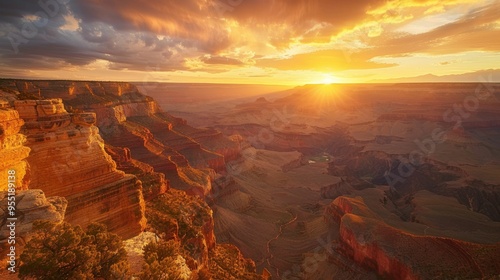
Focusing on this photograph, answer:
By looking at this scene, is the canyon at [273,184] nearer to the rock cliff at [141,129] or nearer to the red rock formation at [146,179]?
the red rock formation at [146,179]

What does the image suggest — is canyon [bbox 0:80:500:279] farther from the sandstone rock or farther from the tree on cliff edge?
the tree on cliff edge

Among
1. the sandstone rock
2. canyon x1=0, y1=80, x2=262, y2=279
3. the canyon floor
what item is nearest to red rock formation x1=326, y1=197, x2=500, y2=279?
the canyon floor

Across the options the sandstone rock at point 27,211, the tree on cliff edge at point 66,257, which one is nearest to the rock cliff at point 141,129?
the sandstone rock at point 27,211

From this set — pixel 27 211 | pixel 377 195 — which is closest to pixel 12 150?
pixel 27 211

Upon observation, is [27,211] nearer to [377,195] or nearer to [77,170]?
[77,170]

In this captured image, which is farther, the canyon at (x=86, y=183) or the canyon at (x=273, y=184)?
the canyon at (x=273, y=184)

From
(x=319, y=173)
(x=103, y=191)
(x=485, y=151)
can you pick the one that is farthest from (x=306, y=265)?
(x=485, y=151)

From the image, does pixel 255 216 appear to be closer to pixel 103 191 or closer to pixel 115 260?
pixel 103 191
